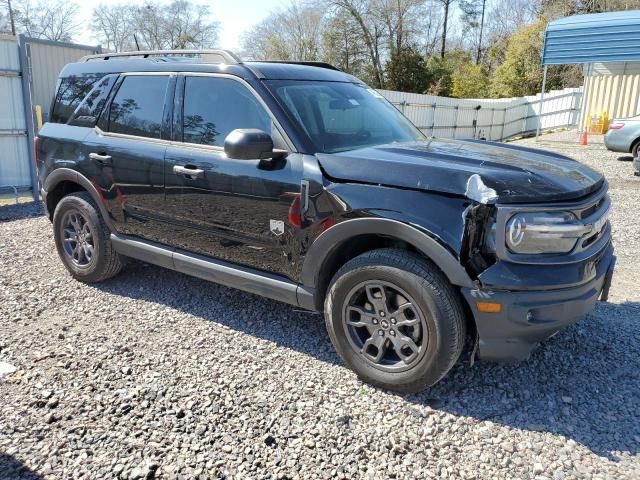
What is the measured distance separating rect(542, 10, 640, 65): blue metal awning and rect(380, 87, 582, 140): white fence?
3275mm

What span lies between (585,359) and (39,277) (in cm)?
469

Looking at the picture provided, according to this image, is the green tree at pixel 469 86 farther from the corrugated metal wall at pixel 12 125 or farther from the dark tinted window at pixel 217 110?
the dark tinted window at pixel 217 110

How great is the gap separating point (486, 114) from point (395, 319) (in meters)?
20.9

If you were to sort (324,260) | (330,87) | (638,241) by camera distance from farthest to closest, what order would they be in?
1. (638,241)
2. (330,87)
3. (324,260)

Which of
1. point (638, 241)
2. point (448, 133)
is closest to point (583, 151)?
point (448, 133)

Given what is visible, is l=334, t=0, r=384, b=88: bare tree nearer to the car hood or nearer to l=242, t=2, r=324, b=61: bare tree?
l=242, t=2, r=324, b=61: bare tree

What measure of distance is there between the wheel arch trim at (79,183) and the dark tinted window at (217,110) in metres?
1.12

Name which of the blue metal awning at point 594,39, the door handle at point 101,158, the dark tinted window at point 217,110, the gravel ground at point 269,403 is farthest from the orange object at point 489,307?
the blue metal awning at point 594,39

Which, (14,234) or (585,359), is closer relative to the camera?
(585,359)

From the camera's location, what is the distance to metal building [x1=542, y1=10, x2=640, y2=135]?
58.9ft

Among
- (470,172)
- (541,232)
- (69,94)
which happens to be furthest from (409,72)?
(541,232)

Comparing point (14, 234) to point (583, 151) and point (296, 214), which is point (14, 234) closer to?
point (296, 214)

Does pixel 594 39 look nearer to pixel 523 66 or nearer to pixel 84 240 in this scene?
pixel 523 66

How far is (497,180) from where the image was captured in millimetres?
2807
